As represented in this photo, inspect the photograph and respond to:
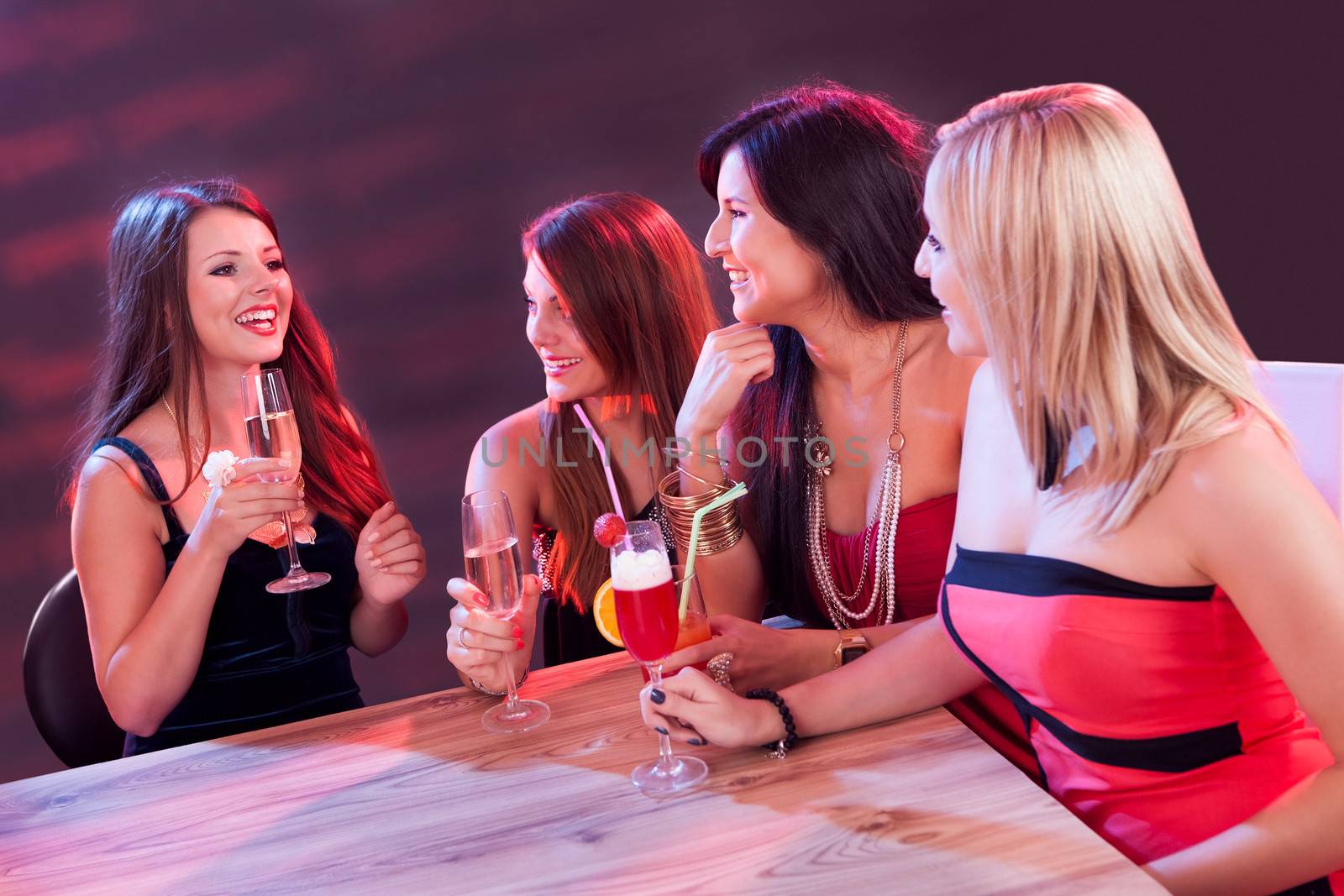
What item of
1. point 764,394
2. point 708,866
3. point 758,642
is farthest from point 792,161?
point 708,866

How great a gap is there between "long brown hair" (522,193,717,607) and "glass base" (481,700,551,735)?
81 cm

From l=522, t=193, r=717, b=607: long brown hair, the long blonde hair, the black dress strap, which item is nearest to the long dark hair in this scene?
l=522, t=193, r=717, b=607: long brown hair

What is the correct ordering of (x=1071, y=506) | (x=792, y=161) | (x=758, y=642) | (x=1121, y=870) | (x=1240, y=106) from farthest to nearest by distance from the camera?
(x=1240, y=106) → (x=792, y=161) → (x=758, y=642) → (x=1071, y=506) → (x=1121, y=870)

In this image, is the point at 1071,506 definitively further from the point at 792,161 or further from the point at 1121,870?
the point at 792,161

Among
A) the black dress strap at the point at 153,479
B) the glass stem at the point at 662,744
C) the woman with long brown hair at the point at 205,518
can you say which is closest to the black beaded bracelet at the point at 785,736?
the glass stem at the point at 662,744

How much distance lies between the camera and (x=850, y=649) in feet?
5.79

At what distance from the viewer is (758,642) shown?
5.71 ft

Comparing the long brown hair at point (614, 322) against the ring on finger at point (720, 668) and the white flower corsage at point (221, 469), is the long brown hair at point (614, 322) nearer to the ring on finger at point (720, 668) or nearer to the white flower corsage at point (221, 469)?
the white flower corsage at point (221, 469)

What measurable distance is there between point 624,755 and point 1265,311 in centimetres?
353

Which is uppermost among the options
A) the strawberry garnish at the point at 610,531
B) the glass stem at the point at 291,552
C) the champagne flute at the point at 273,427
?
the champagne flute at the point at 273,427

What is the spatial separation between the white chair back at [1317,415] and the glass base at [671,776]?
1.00 metres

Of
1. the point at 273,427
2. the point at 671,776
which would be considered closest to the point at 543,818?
the point at 671,776

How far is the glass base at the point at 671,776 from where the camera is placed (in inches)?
55.5

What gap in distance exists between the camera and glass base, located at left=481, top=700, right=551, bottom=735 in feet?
5.37
